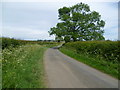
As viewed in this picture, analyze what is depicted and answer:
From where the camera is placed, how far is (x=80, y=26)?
40.8 m

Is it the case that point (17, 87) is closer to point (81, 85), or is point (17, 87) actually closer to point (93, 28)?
point (81, 85)

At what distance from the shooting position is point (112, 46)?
12.1 meters

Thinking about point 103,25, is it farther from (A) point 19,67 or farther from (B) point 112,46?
(A) point 19,67

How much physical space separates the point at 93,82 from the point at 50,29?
3898 cm

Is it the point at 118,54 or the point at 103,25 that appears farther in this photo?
the point at 103,25

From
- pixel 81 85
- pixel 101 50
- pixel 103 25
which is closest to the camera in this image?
pixel 81 85

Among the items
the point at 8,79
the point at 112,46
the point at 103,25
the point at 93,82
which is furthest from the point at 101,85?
the point at 103,25

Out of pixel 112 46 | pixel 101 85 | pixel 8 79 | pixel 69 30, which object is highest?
pixel 69 30

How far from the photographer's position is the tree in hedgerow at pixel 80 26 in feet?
132

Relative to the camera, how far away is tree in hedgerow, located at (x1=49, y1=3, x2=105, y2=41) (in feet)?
132

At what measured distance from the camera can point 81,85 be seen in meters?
6.32

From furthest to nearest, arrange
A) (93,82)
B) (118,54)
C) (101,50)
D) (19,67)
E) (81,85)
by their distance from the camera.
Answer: (101,50) → (118,54) → (19,67) → (93,82) → (81,85)

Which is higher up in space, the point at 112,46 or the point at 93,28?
the point at 93,28

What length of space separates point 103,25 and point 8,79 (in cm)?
4210
